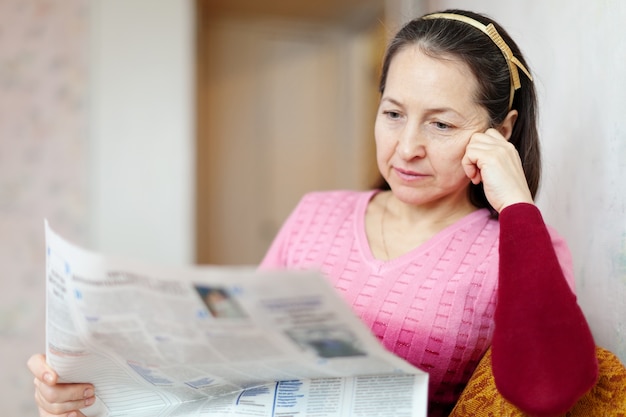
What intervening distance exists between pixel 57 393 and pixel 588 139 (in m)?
1.05

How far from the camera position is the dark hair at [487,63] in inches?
45.1

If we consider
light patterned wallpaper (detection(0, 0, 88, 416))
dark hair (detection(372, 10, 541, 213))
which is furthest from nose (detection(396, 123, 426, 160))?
light patterned wallpaper (detection(0, 0, 88, 416))

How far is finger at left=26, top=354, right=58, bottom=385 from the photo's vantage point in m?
0.96

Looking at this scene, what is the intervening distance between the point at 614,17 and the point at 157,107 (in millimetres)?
2293

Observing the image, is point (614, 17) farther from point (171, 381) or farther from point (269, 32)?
point (269, 32)

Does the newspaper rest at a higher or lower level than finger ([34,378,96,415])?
higher

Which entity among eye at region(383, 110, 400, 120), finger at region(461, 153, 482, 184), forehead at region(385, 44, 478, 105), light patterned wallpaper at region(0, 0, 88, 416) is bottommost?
light patterned wallpaper at region(0, 0, 88, 416)

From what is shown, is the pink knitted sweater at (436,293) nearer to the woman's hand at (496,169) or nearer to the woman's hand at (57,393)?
the woman's hand at (496,169)

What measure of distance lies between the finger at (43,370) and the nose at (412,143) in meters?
0.63

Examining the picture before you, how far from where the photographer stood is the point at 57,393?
3.21 ft

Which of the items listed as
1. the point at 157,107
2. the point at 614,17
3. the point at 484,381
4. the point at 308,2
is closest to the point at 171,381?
the point at 484,381

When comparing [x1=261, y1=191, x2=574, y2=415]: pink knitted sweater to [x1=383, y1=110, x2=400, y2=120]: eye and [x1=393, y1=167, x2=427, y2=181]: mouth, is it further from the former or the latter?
[x1=383, y1=110, x2=400, y2=120]: eye

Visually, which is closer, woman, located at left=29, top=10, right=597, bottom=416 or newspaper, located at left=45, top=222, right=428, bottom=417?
newspaper, located at left=45, top=222, right=428, bottom=417

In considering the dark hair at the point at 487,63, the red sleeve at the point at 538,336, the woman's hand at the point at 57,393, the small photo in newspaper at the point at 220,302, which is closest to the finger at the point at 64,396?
the woman's hand at the point at 57,393
